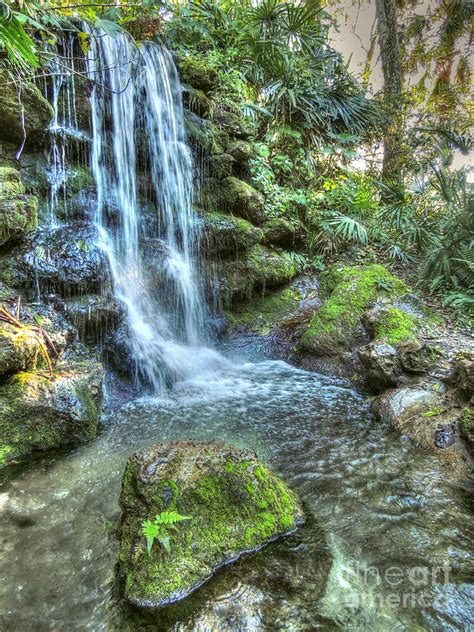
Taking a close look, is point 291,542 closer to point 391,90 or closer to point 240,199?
point 240,199

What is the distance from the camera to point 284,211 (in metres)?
7.12

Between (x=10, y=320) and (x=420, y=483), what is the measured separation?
12.4 ft

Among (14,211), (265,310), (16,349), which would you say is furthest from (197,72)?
(16,349)

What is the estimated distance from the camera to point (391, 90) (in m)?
9.43

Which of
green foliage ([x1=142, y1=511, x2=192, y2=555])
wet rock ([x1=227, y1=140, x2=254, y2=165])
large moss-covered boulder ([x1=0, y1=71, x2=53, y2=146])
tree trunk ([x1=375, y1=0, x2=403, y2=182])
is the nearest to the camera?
green foliage ([x1=142, y1=511, x2=192, y2=555])

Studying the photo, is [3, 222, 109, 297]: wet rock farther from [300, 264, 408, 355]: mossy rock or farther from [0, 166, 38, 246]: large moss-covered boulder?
[300, 264, 408, 355]: mossy rock

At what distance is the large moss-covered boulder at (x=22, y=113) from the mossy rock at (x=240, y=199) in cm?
289

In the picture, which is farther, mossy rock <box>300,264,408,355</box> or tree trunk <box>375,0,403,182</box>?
tree trunk <box>375,0,403,182</box>

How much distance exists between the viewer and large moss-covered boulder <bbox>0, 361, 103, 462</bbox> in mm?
2971

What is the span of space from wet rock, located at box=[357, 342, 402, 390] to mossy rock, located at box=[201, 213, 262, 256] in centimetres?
301

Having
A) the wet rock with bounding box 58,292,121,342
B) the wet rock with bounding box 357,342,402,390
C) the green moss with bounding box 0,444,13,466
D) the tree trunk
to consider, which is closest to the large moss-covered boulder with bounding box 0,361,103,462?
the green moss with bounding box 0,444,13,466

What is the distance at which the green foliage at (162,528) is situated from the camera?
1.80 m

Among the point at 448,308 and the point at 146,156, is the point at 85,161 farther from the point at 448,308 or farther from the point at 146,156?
the point at 448,308

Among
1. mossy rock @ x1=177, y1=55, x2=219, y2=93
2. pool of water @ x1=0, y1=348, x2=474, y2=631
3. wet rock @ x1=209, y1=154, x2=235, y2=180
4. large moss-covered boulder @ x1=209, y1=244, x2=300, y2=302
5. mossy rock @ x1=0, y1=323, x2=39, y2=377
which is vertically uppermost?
mossy rock @ x1=177, y1=55, x2=219, y2=93
